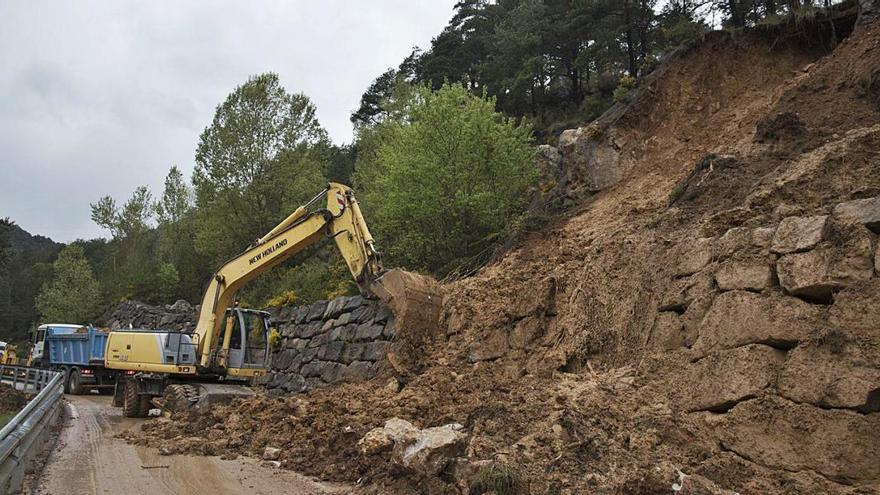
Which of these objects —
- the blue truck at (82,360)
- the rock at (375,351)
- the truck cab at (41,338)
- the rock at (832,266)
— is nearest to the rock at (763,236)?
the rock at (832,266)

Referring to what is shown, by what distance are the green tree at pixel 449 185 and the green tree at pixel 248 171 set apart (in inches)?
410

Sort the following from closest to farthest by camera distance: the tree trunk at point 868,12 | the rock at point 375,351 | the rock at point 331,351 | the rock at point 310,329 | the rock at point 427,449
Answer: the rock at point 427,449 → the tree trunk at point 868,12 → the rock at point 375,351 → the rock at point 331,351 → the rock at point 310,329

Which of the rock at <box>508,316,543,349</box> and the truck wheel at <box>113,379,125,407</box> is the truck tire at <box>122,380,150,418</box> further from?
the rock at <box>508,316,543,349</box>

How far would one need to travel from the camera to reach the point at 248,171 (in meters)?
→ 26.8

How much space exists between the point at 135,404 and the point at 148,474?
655cm

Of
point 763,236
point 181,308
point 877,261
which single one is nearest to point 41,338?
point 181,308

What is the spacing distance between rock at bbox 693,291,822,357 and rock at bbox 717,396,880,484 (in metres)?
0.63

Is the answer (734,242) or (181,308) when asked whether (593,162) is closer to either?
(734,242)

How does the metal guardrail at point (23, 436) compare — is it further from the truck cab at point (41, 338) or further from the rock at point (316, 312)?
the truck cab at point (41, 338)

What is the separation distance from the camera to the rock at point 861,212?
556 centimetres

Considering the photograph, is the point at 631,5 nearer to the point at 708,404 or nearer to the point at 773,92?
the point at 773,92

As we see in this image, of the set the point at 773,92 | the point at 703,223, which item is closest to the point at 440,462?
the point at 703,223

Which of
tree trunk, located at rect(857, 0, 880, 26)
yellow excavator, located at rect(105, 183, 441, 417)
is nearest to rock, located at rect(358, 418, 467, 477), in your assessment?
yellow excavator, located at rect(105, 183, 441, 417)

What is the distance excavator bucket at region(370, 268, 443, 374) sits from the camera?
11109 millimetres
